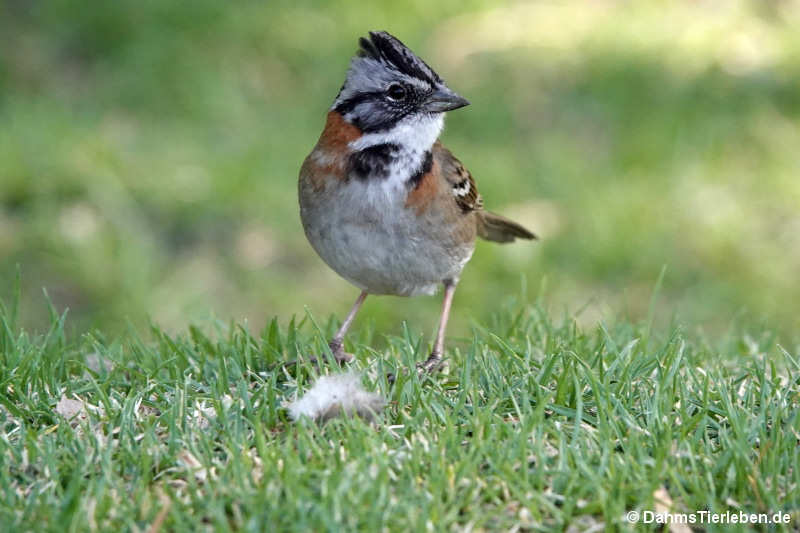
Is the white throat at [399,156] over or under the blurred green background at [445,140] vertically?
under

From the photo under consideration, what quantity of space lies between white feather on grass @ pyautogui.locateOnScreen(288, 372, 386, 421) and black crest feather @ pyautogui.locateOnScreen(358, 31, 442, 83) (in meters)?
1.63

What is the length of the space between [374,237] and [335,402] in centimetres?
113

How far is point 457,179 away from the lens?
5590 millimetres

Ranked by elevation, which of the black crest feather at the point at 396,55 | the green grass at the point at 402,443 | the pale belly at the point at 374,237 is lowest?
the green grass at the point at 402,443

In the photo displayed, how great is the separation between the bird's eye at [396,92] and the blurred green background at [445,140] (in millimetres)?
2119

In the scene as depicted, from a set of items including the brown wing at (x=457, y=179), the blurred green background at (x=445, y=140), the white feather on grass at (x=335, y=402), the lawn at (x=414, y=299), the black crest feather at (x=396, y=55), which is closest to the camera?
the lawn at (x=414, y=299)

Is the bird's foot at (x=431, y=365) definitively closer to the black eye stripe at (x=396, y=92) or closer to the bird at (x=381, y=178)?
the bird at (x=381, y=178)

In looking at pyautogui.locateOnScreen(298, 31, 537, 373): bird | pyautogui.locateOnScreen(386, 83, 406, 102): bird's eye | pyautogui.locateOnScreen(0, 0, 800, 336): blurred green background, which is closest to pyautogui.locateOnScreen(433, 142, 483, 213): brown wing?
pyautogui.locateOnScreen(298, 31, 537, 373): bird

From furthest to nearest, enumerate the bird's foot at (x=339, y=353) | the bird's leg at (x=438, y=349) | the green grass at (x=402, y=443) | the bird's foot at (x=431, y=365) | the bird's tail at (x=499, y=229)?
1. the bird's tail at (x=499, y=229)
2. the bird's foot at (x=339, y=353)
3. the bird's leg at (x=438, y=349)
4. the bird's foot at (x=431, y=365)
5. the green grass at (x=402, y=443)

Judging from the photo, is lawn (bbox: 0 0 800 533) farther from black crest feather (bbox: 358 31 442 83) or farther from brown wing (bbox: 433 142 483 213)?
black crest feather (bbox: 358 31 442 83)

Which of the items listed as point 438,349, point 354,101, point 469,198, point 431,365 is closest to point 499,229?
point 469,198

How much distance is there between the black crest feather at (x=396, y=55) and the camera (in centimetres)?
504

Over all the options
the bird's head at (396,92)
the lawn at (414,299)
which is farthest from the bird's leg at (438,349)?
the bird's head at (396,92)

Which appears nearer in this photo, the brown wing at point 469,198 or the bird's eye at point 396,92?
the bird's eye at point 396,92
